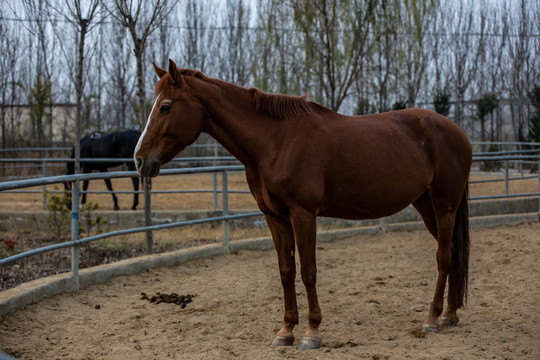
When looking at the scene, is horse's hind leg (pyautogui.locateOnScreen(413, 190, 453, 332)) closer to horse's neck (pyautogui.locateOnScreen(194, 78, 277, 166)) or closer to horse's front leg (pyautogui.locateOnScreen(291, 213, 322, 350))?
horse's front leg (pyautogui.locateOnScreen(291, 213, 322, 350))

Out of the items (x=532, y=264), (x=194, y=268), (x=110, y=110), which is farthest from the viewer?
(x=110, y=110)

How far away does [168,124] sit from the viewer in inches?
129

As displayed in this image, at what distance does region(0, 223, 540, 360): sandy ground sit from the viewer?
10.9 ft

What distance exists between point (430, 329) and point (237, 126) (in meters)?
2.03

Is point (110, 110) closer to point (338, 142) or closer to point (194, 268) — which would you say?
point (194, 268)

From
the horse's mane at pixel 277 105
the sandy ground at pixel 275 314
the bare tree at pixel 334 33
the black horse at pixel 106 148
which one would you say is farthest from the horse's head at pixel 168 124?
the bare tree at pixel 334 33

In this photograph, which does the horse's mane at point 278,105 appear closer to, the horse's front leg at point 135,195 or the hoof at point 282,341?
the hoof at point 282,341

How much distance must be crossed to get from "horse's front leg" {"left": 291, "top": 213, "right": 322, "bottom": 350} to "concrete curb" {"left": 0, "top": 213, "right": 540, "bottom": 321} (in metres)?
2.32

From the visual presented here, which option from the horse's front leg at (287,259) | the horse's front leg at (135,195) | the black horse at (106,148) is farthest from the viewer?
the black horse at (106,148)

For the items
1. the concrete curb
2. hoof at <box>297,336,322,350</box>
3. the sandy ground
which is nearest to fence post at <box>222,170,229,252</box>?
the concrete curb

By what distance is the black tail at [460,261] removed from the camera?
13.0ft

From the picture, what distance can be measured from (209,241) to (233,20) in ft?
55.0

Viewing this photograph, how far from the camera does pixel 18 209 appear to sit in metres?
9.73

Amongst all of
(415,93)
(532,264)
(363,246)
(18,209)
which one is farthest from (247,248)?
(415,93)
